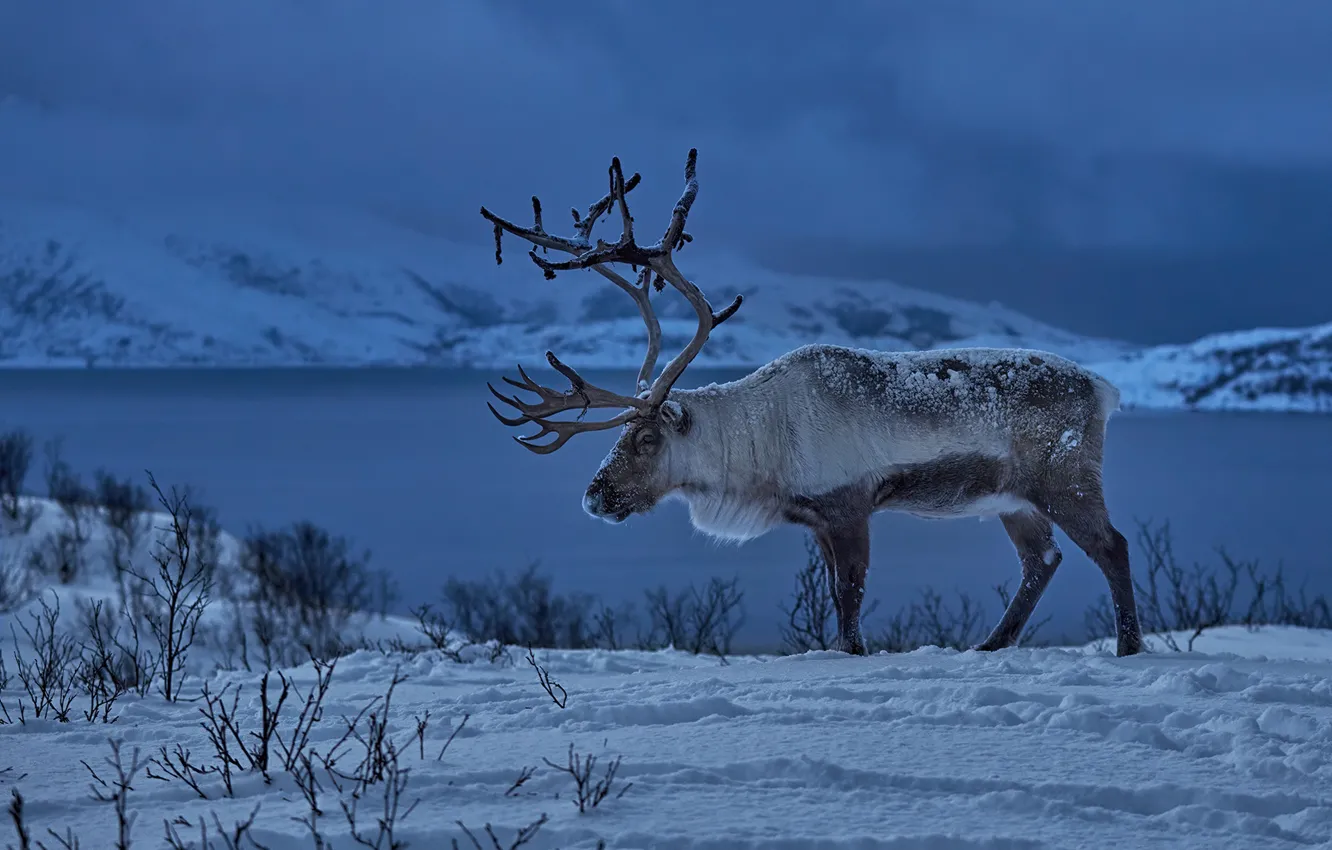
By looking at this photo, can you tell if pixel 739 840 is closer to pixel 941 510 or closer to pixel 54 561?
pixel 941 510

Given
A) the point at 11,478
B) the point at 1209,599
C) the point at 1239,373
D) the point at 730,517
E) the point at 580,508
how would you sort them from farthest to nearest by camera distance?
1. the point at 1239,373
2. the point at 580,508
3. the point at 1209,599
4. the point at 11,478
5. the point at 730,517

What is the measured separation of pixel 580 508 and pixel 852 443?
52175 millimetres

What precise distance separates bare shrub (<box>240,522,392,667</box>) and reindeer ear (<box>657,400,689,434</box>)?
511 inches

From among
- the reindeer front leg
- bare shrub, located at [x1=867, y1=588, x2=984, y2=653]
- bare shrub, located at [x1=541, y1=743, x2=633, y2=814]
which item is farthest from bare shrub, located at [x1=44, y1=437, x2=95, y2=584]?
bare shrub, located at [x1=541, y1=743, x2=633, y2=814]

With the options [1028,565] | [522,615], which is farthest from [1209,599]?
[1028,565]

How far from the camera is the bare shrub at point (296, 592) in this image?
67.9 ft

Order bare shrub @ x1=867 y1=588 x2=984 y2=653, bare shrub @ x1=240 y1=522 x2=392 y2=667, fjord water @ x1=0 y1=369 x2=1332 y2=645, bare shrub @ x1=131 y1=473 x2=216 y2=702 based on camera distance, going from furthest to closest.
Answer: fjord water @ x1=0 y1=369 x2=1332 y2=645
bare shrub @ x1=240 y1=522 x2=392 y2=667
bare shrub @ x1=867 y1=588 x2=984 y2=653
bare shrub @ x1=131 y1=473 x2=216 y2=702

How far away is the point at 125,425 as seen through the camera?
106625mm

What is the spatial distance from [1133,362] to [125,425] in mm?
98485

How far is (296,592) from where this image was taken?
2320cm

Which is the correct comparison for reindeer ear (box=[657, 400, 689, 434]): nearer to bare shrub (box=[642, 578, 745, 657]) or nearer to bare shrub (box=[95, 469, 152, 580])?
bare shrub (box=[642, 578, 745, 657])

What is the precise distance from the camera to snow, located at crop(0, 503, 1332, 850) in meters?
3.29

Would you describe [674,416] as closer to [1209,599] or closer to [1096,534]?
[1096,534]

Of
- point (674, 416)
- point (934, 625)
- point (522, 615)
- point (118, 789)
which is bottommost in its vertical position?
point (522, 615)
